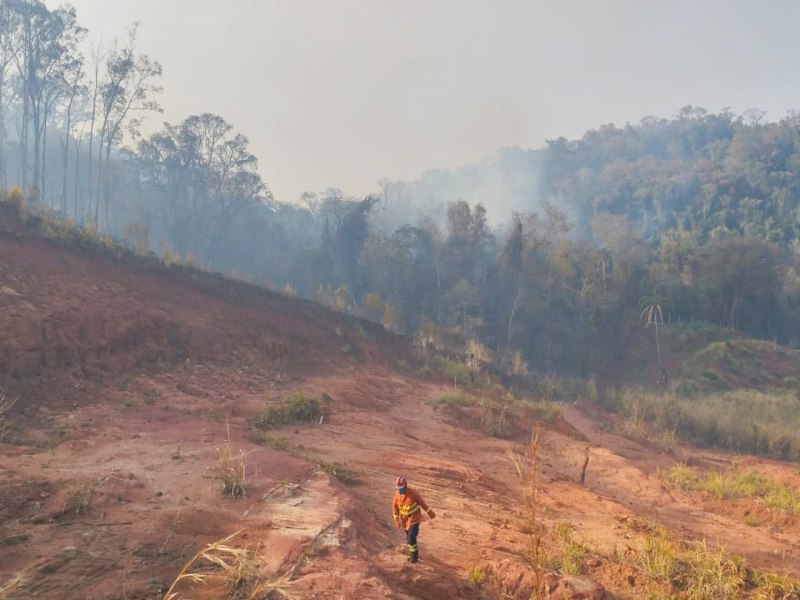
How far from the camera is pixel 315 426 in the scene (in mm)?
12328

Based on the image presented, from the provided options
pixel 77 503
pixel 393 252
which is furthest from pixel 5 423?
pixel 393 252

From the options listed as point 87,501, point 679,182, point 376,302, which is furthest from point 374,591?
point 679,182

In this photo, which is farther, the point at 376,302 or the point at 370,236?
the point at 370,236

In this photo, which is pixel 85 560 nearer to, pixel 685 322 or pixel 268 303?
pixel 268 303

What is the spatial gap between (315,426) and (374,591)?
26.4ft

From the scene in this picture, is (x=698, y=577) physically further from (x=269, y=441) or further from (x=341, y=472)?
(x=269, y=441)

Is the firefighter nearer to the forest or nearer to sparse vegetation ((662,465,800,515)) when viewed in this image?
sparse vegetation ((662,465,800,515))

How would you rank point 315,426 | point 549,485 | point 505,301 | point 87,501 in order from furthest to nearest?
point 505,301
point 315,426
point 549,485
point 87,501

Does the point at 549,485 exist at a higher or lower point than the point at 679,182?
lower

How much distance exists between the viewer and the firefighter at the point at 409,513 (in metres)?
5.35

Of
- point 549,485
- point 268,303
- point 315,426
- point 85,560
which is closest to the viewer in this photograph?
point 85,560

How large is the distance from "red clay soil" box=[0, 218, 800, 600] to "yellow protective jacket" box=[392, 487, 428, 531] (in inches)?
15.1

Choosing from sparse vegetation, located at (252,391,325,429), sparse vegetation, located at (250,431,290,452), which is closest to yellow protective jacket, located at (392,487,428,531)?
sparse vegetation, located at (250,431,290,452)

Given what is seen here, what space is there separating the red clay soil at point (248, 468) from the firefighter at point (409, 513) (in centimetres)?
21
